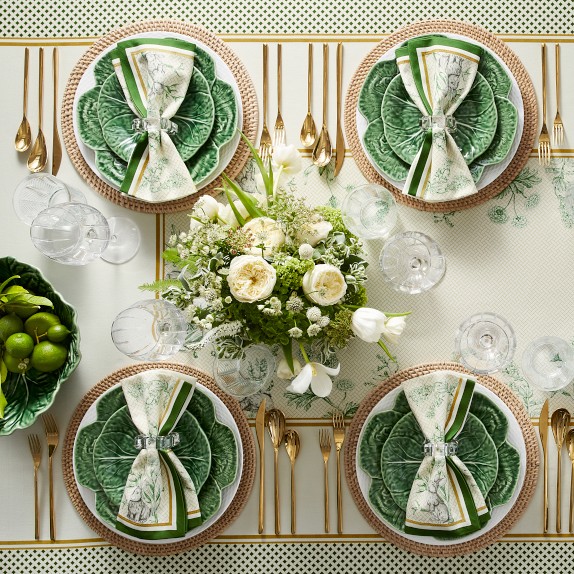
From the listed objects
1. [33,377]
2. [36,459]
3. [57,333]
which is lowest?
[36,459]

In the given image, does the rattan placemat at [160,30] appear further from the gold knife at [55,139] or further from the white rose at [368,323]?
the white rose at [368,323]

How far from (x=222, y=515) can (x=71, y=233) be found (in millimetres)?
765

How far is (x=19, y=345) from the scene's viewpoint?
143cm

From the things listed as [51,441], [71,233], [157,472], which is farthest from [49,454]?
[71,233]

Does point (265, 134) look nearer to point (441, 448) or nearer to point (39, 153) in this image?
point (39, 153)

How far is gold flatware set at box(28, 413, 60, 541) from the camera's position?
1.56 metres

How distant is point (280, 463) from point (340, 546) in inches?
10.0

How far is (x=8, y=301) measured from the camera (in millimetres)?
1438

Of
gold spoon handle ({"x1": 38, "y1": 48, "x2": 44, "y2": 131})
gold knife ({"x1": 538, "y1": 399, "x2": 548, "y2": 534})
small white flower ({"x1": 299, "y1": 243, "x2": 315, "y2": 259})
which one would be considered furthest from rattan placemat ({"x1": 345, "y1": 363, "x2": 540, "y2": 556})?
gold spoon handle ({"x1": 38, "y1": 48, "x2": 44, "y2": 131})

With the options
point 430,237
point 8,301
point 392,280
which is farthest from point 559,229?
point 8,301

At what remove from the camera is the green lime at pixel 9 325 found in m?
1.45

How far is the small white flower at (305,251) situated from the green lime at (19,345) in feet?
2.19

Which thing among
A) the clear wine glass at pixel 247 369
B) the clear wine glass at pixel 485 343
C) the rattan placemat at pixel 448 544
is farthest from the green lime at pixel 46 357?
the clear wine glass at pixel 485 343

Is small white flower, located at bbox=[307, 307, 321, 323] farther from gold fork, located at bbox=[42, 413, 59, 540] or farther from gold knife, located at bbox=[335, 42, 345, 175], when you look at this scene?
gold fork, located at bbox=[42, 413, 59, 540]
